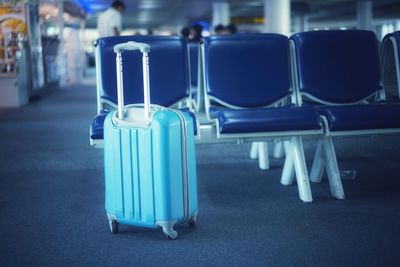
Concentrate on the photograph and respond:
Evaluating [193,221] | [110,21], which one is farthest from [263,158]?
[110,21]

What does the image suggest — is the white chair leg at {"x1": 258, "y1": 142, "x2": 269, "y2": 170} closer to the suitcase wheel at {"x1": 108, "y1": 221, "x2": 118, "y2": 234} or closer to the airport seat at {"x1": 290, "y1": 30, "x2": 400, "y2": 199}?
the airport seat at {"x1": 290, "y1": 30, "x2": 400, "y2": 199}

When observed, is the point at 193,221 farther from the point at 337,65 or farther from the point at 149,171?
the point at 337,65

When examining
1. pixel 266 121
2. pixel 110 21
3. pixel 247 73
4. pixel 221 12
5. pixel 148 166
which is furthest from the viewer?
pixel 221 12

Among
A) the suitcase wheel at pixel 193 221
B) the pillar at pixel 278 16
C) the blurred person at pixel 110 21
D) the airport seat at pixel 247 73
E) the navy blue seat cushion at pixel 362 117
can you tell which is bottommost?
the suitcase wheel at pixel 193 221

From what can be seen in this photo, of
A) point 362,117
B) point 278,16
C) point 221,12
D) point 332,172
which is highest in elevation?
point 221,12

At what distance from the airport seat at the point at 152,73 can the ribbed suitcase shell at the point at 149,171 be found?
2.50ft

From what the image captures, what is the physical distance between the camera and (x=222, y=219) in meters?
3.04

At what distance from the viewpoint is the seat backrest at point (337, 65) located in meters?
3.76

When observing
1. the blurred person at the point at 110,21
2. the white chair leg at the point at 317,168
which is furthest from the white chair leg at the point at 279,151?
the blurred person at the point at 110,21

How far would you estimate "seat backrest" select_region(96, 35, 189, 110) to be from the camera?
3.54 metres

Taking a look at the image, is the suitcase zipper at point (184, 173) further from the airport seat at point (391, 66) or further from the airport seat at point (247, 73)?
the airport seat at point (391, 66)

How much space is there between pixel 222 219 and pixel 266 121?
0.61m

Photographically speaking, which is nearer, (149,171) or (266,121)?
(149,171)

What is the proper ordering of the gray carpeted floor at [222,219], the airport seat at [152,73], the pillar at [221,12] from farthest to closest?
the pillar at [221,12], the airport seat at [152,73], the gray carpeted floor at [222,219]
